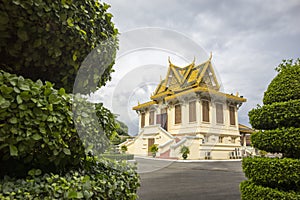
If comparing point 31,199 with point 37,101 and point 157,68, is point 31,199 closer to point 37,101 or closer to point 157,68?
point 37,101

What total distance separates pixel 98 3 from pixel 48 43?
24.4 inches

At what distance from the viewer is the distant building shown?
16797 mm

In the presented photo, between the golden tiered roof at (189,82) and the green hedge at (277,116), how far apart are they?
13235 mm

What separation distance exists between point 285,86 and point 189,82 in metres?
14.8

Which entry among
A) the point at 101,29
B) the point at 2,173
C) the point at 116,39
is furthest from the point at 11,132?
the point at 116,39

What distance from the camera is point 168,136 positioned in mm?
17766

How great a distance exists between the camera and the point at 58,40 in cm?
181

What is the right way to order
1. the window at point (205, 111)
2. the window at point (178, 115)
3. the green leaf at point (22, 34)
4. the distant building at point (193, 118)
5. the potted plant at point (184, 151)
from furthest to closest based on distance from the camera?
the window at point (178, 115) → the window at point (205, 111) → the distant building at point (193, 118) → the potted plant at point (184, 151) → the green leaf at point (22, 34)

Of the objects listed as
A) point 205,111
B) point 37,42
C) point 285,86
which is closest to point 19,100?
point 37,42

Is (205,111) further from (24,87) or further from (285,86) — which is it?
(24,87)

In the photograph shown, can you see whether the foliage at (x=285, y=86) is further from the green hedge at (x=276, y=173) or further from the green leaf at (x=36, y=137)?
the green leaf at (x=36, y=137)

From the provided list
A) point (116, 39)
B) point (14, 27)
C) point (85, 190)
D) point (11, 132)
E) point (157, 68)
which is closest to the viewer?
Answer: point (11, 132)

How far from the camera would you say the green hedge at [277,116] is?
3.32 metres

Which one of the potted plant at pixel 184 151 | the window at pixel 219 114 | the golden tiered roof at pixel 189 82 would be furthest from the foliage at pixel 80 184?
the window at pixel 219 114
